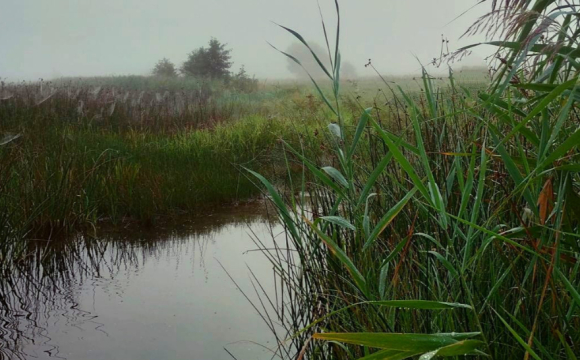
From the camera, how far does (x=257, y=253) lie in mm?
3484

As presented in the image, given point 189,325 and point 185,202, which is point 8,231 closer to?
point 189,325

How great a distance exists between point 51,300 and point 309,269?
4.94 ft

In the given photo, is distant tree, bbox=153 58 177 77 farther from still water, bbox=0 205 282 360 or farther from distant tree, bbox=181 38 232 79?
still water, bbox=0 205 282 360

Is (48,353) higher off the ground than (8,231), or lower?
lower

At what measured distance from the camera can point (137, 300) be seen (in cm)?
277

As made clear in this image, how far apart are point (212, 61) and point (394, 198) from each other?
61.7ft

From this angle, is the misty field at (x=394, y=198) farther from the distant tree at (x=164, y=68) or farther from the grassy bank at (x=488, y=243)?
the distant tree at (x=164, y=68)

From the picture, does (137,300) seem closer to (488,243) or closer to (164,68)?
(488,243)

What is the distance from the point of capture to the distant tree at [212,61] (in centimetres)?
1988

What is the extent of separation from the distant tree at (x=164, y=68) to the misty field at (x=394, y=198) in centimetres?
1426

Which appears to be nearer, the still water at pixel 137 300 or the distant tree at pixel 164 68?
the still water at pixel 137 300

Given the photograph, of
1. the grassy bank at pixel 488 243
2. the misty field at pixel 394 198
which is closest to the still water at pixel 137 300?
the misty field at pixel 394 198

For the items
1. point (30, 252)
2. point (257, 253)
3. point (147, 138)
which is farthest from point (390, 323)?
point (147, 138)

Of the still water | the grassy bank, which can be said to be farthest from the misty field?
the still water
